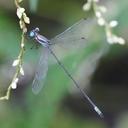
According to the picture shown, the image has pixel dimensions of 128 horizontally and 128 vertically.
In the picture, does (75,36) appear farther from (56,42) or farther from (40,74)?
(40,74)

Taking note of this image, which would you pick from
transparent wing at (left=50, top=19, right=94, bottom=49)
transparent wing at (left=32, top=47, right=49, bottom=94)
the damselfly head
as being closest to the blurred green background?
transparent wing at (left=50, top=19, right=94, bottom=49)

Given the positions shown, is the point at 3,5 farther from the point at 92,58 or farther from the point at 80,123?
the point at 80,123

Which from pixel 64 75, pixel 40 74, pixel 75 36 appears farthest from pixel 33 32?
pixel 64 75

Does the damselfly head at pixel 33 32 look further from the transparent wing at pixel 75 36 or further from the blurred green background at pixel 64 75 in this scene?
the blurred green background at pixel 64 75

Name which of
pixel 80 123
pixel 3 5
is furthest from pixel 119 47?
pixel 3 5

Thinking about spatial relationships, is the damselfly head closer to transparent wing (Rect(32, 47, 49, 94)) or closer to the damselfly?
the damselfly

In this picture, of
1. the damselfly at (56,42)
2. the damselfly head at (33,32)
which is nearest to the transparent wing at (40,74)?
the damselfly at (56,42)
